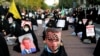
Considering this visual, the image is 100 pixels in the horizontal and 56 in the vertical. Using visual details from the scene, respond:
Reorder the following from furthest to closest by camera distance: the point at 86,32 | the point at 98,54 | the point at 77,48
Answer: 1. the point at 86,32
2. the point at 77,48
3. the point at 98,54

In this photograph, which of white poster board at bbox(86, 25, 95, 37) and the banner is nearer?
the banner

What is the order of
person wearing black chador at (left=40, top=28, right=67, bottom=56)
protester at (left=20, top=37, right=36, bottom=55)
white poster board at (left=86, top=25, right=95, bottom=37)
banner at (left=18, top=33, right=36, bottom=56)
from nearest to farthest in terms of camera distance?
person wearing black chador at (left=40, top=28, right=67, bottom=56) < protester at (left=20, top=37, right=36, bottom=55) < banner at (left=18, top=33, right=36, bottom=56) < white poster board at (left=86, top=25, right=95, bottom=37)

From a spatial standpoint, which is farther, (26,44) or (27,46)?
(27,46)

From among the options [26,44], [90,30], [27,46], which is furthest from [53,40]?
[90,30]

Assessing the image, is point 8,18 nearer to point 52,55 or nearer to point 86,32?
point 86,32

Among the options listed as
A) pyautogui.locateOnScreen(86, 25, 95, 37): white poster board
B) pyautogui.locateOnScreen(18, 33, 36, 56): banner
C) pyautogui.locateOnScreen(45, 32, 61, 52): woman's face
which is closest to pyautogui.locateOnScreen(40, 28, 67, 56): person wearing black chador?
pyautogui.locateOnScreen(45, 32, 61, 52): woman's face

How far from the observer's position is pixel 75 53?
14586 millimetres

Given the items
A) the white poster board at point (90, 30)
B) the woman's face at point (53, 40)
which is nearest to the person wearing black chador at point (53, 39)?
the woman's face at point (53, 40)

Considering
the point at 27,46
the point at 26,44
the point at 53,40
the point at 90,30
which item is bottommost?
the point at 90,30

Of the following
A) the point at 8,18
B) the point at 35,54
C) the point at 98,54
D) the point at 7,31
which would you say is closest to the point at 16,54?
the point at 35,54

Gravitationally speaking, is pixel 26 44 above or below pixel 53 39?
below

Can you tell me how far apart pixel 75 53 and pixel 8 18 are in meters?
9.84

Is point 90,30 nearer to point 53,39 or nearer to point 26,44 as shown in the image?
point 26,44

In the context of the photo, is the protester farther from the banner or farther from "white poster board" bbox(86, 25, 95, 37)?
"white poster board" bbox(86, 25, 95, 37)
